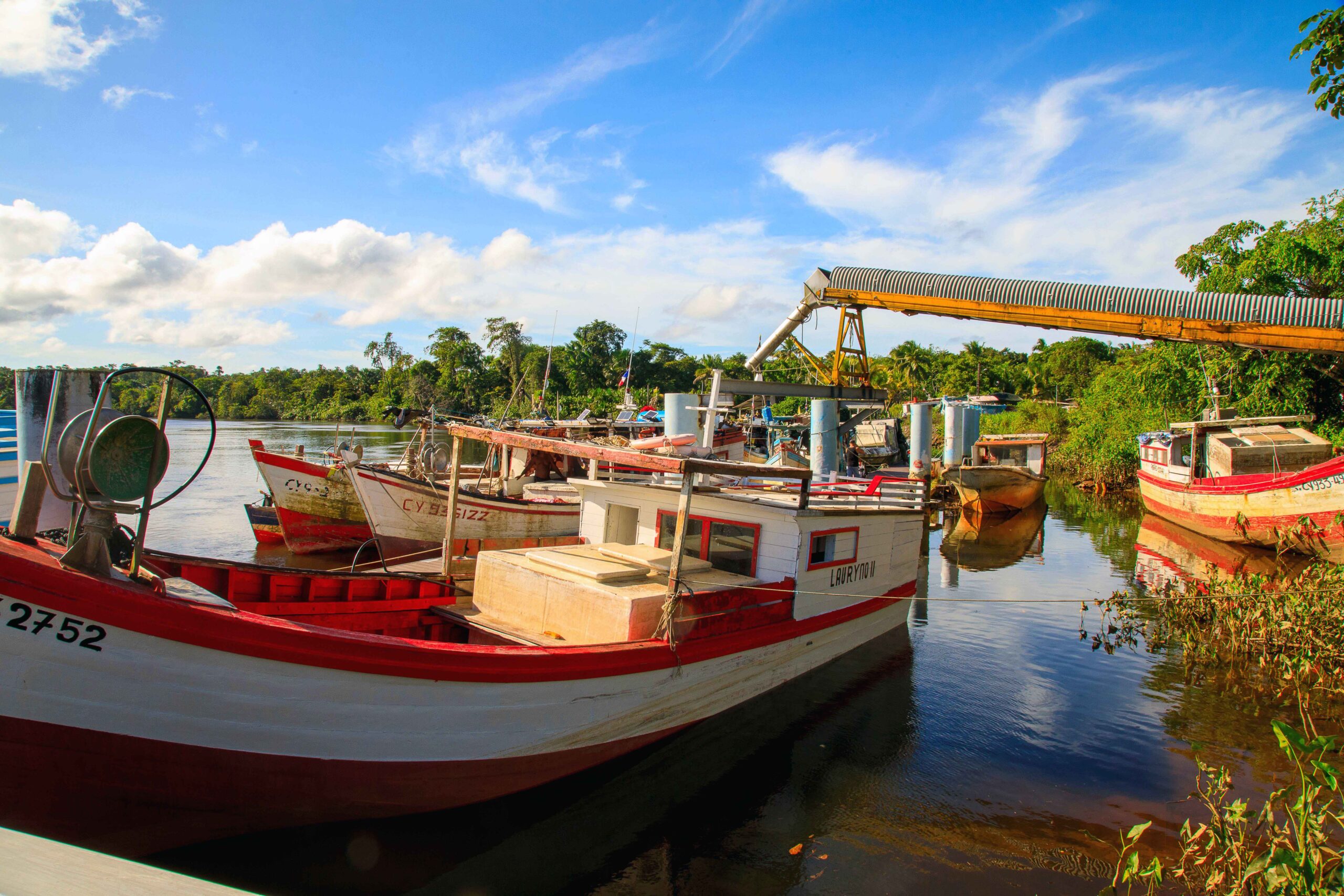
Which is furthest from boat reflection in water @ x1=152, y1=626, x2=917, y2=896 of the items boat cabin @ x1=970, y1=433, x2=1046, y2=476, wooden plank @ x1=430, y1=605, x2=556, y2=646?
boat cabin @ x1=970, y1=433, x2=1046, y2=476

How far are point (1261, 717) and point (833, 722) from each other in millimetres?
5157

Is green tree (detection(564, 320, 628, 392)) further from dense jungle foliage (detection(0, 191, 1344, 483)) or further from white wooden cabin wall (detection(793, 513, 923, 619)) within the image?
white wooden cabin wall (detection(793, 513, 923, 619))

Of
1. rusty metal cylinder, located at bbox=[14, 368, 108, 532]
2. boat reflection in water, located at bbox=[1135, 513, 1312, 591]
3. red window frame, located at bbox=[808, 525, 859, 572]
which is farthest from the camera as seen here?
boat reflection in water, located at bbox=[1135, 513, 1312, 591]

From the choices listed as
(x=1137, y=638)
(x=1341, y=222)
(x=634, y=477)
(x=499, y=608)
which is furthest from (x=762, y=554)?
(x=1341, y=222)

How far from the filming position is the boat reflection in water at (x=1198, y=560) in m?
15.9

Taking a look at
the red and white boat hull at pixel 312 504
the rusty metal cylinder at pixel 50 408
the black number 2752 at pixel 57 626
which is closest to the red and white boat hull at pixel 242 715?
the black number 2752 at pixel 57 626

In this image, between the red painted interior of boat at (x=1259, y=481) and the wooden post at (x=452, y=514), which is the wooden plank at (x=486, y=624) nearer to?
the wooden post at (x=452, y=514)

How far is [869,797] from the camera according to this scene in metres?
7.01

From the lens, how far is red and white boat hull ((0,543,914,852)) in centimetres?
430

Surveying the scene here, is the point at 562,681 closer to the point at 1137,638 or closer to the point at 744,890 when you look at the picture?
the point at 744,890

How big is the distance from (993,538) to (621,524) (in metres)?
17.3

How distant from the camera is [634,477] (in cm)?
981

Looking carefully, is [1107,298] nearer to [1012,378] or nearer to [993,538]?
[993,538]

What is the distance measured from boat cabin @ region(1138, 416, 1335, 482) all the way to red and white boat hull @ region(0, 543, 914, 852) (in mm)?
19464
